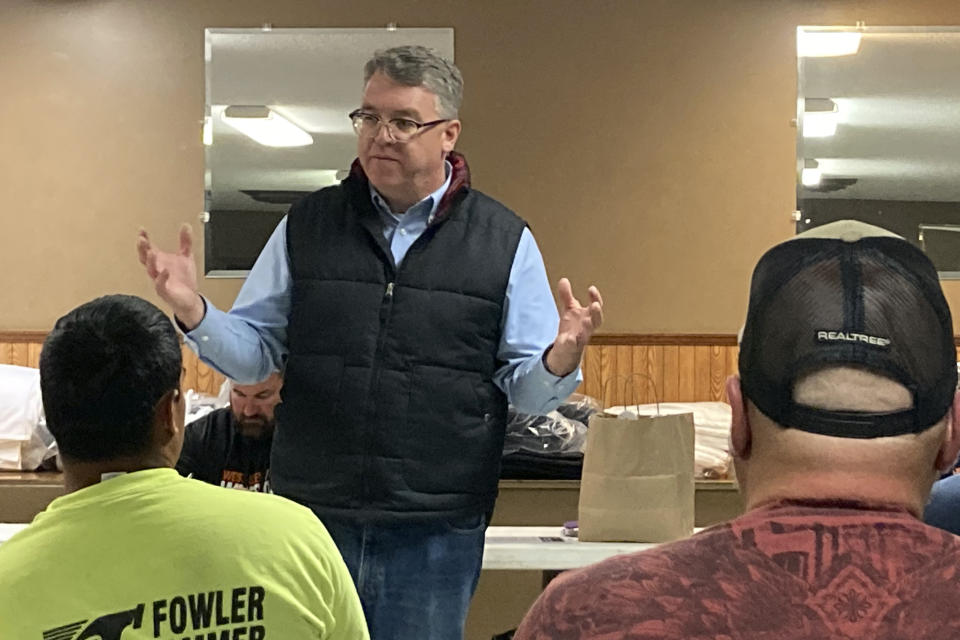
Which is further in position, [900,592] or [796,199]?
[796,199]

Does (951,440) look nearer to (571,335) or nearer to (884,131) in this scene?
(571,335)

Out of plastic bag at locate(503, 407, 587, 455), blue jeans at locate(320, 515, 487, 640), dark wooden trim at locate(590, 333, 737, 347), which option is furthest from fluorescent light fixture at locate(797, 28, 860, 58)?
blue jeans at locate(320, 515, 487, 640)

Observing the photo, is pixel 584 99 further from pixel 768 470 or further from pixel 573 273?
pixel 768 470

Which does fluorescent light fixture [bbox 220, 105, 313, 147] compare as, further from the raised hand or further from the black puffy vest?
the raised hand

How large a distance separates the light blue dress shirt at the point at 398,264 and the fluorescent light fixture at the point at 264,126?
253 cm

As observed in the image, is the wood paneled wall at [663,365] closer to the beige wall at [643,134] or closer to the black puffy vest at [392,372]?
the beige wall at [643,134]

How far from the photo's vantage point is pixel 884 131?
15.5ft

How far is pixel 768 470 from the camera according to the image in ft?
2.81

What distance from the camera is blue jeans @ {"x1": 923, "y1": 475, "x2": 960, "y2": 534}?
1.56 m

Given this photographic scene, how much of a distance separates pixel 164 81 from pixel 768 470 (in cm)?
439

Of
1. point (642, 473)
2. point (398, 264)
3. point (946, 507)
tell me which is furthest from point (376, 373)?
point (946, 507)

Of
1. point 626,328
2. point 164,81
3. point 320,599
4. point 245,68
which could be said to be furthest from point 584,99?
point 320,599

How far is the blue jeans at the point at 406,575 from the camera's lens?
82.5 inches

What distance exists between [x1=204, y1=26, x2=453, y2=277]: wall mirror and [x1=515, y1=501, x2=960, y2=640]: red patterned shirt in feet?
13.4
